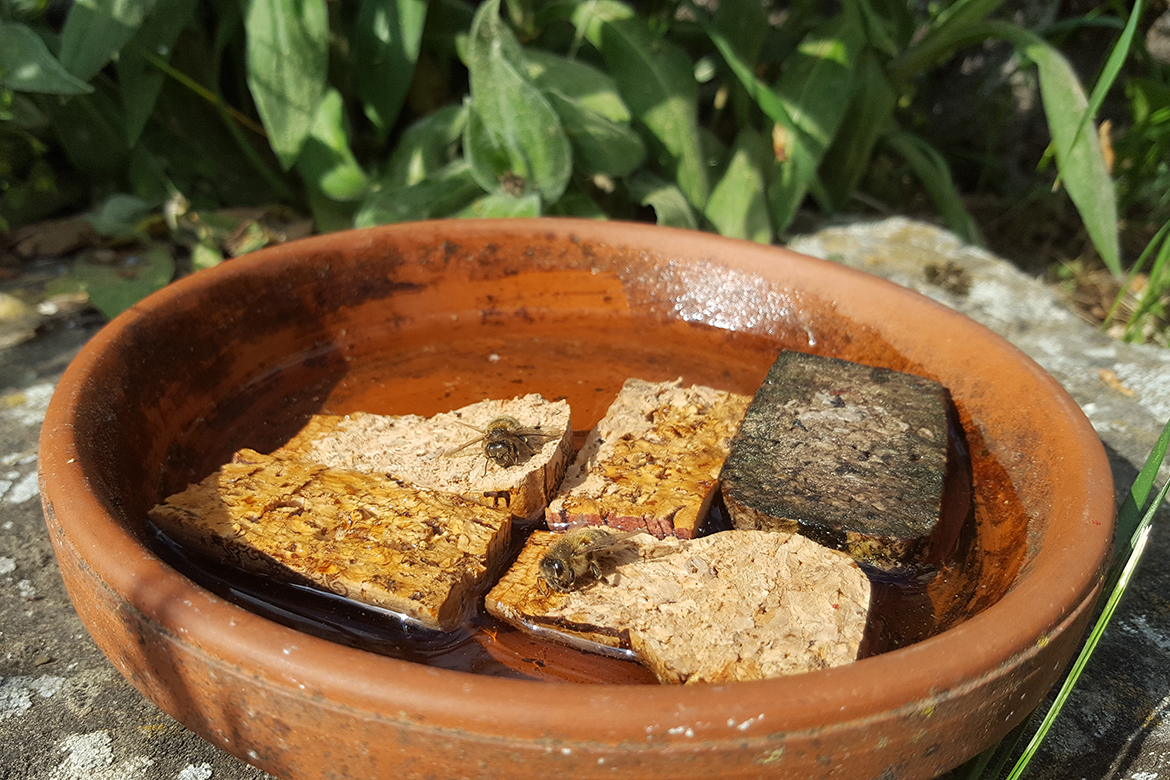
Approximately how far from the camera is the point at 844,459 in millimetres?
1327

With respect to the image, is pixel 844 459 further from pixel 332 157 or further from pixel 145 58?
pixel 145 58

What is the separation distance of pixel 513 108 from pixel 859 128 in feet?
4.02

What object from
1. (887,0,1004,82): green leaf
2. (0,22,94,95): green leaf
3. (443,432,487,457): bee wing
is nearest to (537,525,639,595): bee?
(443,432,487,457): bee wing

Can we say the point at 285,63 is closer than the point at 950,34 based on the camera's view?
Yes

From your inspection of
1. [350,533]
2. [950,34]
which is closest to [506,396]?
[350,533]

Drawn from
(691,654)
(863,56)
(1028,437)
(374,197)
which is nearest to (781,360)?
(1028,437)

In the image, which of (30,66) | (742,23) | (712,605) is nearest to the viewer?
(712,605)

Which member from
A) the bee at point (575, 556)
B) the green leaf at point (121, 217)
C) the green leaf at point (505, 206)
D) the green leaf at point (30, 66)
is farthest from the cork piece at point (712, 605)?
the green leaf at point (121, 217)

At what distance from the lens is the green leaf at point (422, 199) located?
2.18 meters

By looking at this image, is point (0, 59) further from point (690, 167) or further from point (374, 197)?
point (690, 167)

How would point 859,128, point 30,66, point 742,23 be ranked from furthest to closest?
point 859,128, point 742,23, point 30,66

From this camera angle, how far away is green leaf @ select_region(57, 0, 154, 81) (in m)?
1.93

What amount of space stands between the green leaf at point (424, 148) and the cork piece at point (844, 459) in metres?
1.24

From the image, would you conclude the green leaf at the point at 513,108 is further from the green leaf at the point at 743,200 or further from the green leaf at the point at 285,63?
the green leaf at the point at 743,200
